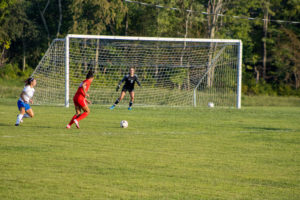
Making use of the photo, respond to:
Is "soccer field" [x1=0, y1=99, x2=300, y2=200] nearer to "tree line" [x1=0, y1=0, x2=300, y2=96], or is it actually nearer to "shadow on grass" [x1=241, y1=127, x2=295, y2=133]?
"shadow on grass" [x1=241, y1=127, x2=295, y2=133]

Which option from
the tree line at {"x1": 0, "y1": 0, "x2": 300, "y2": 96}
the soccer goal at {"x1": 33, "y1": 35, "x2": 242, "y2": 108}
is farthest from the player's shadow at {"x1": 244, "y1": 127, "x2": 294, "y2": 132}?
the tree line at {"x1": 0, "y1": 0, "x2": 300, "y2": 96}

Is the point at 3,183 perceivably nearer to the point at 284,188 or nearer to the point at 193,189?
the point at 193,189

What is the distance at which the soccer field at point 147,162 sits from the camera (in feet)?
20.8

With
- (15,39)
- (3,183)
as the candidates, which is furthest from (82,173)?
(15,39)

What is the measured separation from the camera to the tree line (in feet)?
134

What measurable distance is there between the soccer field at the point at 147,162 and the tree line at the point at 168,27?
89.5ft

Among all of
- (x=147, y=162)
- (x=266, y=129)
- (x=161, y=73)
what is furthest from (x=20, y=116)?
(x=161, y=73)

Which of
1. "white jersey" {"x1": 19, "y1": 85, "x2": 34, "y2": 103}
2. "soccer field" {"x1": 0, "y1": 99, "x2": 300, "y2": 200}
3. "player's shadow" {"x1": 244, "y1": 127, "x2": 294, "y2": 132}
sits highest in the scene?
"white jersey" {"x1": 19, "y1": 85, "x2": 34, "y2": 103}

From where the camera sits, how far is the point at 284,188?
6.70 metres

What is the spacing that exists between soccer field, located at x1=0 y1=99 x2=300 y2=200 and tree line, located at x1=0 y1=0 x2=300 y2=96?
89.5 ft

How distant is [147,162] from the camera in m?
8.36

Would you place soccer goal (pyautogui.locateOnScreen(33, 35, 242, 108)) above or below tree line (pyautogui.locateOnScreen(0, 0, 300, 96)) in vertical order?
below

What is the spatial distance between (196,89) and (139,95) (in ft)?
10.8

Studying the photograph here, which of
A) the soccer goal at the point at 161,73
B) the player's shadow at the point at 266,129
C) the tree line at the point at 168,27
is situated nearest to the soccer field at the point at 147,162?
the player's shadow at the point at 266,129
